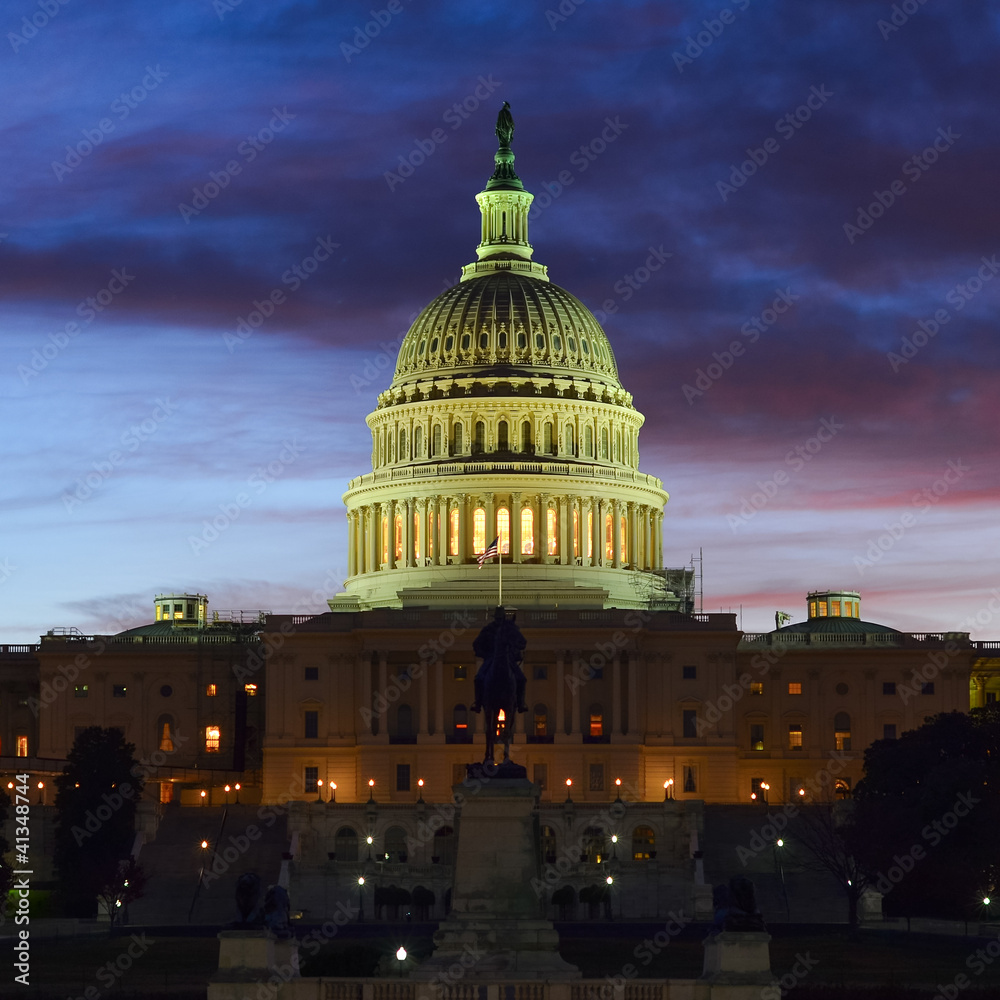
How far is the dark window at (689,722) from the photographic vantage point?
159375 mm

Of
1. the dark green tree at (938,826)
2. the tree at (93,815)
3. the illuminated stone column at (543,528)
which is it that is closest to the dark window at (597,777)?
the illuminated stone column at (543,528)

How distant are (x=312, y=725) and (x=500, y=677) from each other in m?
82.0

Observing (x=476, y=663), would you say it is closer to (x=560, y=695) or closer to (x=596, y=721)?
(x=560, y=695)

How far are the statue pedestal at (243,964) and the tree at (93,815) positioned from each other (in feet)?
159

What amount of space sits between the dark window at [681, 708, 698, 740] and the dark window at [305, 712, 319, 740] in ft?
70.5

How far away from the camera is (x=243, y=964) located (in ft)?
230

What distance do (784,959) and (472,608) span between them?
7129cm

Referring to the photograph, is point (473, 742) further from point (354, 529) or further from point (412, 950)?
point (412, 950)

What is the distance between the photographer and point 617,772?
156m

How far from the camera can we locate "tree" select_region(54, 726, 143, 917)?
4776 inches

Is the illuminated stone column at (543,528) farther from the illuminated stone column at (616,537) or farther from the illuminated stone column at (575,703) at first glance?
the illuminated stone column at (575,703)

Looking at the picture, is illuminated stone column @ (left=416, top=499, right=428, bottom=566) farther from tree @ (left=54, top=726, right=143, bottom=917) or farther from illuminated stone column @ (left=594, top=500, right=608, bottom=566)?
tree @ (left=54, top=726, right=143, bottom=917)

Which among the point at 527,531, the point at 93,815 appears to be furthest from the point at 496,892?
the point at 527,531

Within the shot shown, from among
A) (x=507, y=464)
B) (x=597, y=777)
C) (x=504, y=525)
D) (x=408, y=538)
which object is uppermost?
(x=507, y=464)
